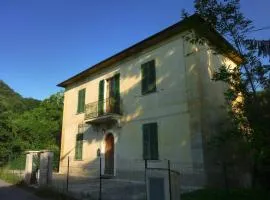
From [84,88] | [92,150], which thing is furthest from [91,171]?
[84,88]

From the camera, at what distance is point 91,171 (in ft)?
54.1

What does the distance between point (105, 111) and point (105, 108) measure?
194 mm

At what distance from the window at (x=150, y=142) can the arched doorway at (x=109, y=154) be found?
111 inches

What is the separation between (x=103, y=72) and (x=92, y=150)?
475cm

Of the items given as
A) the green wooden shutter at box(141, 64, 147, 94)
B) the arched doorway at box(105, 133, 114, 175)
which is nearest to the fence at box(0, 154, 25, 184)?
the arched doorway at box(105, 133, 114, 175)

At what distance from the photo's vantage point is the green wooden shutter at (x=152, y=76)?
44.8 feet

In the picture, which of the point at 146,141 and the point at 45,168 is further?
the point at 146,141

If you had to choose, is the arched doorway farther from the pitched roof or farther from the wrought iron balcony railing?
the pitched roof

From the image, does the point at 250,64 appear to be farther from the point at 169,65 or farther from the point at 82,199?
the point at 82,199

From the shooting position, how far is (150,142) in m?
13.2

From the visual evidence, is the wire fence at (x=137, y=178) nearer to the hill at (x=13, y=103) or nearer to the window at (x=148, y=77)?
the window at (x=148, y=77)

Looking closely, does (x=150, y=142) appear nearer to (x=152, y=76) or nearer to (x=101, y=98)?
(x=152, y=76)

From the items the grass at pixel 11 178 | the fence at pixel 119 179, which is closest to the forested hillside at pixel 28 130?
the grass at pixel 11 178

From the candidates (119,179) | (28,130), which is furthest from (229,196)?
(28,130)
